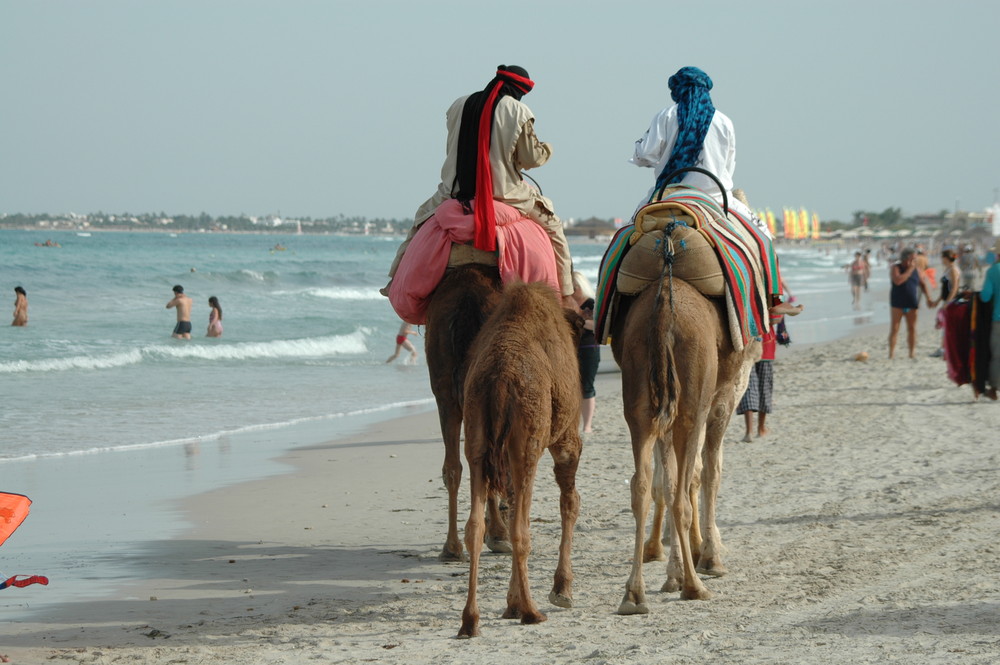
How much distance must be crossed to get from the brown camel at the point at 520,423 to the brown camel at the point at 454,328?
1.76 feet

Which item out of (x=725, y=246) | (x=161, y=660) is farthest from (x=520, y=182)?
(x=161, y=660)

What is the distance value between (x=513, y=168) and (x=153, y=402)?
1096 centimetres

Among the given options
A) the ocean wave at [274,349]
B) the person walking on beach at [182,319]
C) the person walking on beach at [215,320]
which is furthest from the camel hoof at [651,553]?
the person walking on beach at [215,320]

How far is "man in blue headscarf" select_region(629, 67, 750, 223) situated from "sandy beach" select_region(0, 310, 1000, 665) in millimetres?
2313

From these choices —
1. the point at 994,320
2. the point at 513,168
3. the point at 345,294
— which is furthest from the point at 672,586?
the point at 345,294

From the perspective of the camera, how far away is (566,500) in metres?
5.79

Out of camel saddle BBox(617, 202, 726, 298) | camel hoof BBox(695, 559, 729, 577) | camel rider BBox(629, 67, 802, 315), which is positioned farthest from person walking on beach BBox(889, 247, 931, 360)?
camel saddle BBox(617, 202, 726, 298)

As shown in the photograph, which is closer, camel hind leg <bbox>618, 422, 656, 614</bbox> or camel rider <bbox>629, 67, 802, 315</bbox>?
camel hind leg <bbox>618, 422, 656, 614</bbox>

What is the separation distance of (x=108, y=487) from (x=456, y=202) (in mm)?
5015

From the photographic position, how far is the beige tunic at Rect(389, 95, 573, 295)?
22.1 ft

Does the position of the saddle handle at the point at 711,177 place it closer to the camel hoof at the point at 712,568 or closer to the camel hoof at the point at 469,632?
the camel hoof at the point at 712,568

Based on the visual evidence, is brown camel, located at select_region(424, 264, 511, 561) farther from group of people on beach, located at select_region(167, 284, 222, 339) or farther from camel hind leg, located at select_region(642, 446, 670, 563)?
group of people on beach, located at select_region(167, 284, 222, 339)

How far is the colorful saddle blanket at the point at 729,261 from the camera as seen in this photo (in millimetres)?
6164

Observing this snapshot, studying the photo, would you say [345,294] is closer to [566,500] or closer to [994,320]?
[994,320]
